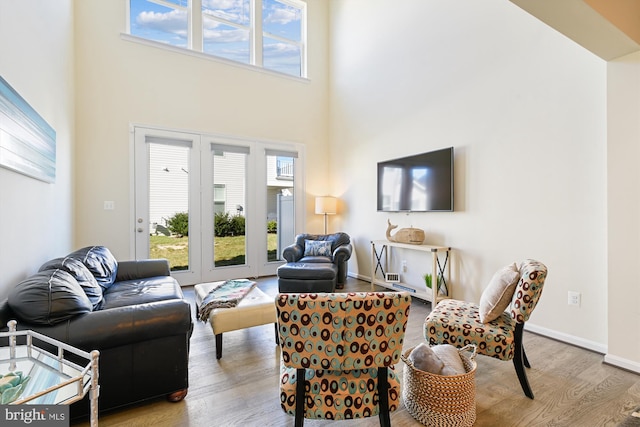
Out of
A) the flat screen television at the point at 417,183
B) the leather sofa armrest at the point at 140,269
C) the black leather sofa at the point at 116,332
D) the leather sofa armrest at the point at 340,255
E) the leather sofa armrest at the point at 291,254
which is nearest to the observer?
the black leather sofa at the point at 116,332

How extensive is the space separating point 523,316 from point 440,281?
1880 mm

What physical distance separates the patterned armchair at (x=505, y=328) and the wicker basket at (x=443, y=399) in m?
0.31

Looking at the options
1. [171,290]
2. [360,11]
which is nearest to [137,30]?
[360,11]

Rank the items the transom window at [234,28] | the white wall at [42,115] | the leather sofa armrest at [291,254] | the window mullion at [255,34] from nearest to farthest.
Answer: the white wall at [42,115] → the leather sofa armrest at [291,254] → the transom window at [234,28] → the window mullion at [255,34]

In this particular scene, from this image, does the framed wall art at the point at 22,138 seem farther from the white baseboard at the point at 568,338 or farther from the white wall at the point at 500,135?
the white baseboard at the point at 568,338

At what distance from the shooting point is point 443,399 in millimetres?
1612

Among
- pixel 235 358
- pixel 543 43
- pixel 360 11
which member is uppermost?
pixel 360 11

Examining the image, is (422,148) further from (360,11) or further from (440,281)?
(360,11)

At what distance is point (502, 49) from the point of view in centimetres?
319

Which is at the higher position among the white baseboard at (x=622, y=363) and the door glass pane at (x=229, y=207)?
the door glass pane at (x=229, y=207)

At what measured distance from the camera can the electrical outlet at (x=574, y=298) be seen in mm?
2680

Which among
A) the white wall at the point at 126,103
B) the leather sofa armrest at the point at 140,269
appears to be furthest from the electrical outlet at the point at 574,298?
the white wall at the point at 126,103

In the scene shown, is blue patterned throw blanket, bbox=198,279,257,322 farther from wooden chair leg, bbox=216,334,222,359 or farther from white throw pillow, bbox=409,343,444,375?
white throw pillow, bbox=409,343,444,375

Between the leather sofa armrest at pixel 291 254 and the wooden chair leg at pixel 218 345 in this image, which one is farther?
the leather sofa armrest at pixel 291 254
